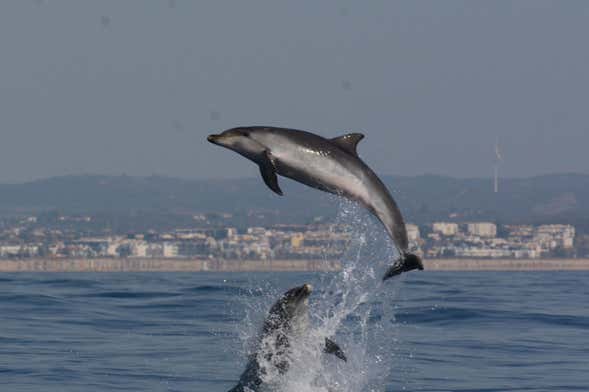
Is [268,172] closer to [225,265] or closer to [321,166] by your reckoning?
[321,166]

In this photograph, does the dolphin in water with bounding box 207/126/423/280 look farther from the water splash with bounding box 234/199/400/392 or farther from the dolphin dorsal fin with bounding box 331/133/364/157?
the water splash with bounding box 234/199/400/392

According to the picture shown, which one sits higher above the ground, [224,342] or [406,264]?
[406,264]

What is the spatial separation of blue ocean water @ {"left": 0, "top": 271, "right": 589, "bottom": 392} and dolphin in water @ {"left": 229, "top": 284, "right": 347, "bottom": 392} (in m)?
1.06

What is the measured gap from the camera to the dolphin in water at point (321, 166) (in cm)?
1606

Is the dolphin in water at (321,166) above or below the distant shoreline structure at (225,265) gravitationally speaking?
above

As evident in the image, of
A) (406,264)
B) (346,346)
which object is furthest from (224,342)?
(406,264)

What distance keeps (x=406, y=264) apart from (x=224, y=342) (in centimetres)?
1305

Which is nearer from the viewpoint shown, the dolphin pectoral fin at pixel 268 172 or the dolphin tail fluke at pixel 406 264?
the dolphin pectoral fin at pixel 268 172

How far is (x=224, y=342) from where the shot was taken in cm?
2891

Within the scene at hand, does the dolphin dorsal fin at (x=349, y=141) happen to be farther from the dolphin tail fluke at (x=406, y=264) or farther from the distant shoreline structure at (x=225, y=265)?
the distant shoreline structure at (x=225, y=265)

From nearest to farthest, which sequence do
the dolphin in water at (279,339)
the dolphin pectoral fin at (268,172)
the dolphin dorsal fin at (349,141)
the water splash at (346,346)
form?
the dolphin pectoral fin at (268,172) → the dolphin dorsal fin at (349,141) → the dolphin in water at (279,339) → the water splash at (346,346)

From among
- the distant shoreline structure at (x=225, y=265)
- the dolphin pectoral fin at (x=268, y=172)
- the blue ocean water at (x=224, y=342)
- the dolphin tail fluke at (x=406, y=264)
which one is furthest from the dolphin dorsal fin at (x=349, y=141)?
the distant shoreline structure at (x=225, y=265)

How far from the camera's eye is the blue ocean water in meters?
23.7

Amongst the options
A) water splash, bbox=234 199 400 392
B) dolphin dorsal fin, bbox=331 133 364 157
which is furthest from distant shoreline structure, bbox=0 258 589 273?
dolphin dorsal fin, bbox=331 133 364 157
